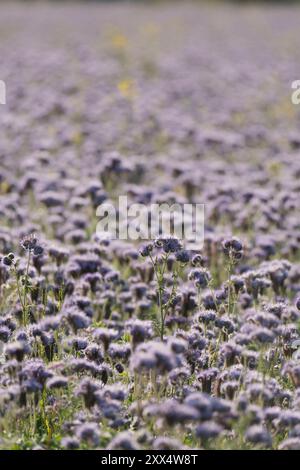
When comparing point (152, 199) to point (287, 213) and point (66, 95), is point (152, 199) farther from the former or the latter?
point (66, 95)

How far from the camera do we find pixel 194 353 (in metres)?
5.34

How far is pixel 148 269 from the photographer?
688 cm

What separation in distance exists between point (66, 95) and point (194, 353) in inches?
480

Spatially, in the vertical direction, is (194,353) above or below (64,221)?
below

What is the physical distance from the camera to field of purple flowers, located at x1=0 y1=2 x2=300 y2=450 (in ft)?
15.0

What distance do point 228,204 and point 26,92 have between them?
8312 mm

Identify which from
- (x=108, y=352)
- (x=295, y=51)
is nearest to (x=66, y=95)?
(x=295, y=51)

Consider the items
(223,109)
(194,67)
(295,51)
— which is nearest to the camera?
(223,109)

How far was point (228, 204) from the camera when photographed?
29.0ft

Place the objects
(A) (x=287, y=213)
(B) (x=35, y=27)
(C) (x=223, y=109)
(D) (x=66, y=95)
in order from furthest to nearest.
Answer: (B) (x=35, y=27) → (D) (x=66, y=95) → (C) (x=223, y=109) → (A) (x=287, y=213)

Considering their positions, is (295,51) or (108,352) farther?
(295,51)

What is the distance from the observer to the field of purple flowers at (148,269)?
456cm

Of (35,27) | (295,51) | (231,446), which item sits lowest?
(231,446)

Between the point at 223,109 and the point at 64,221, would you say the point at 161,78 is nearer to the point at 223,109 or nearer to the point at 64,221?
the point at 223,109
